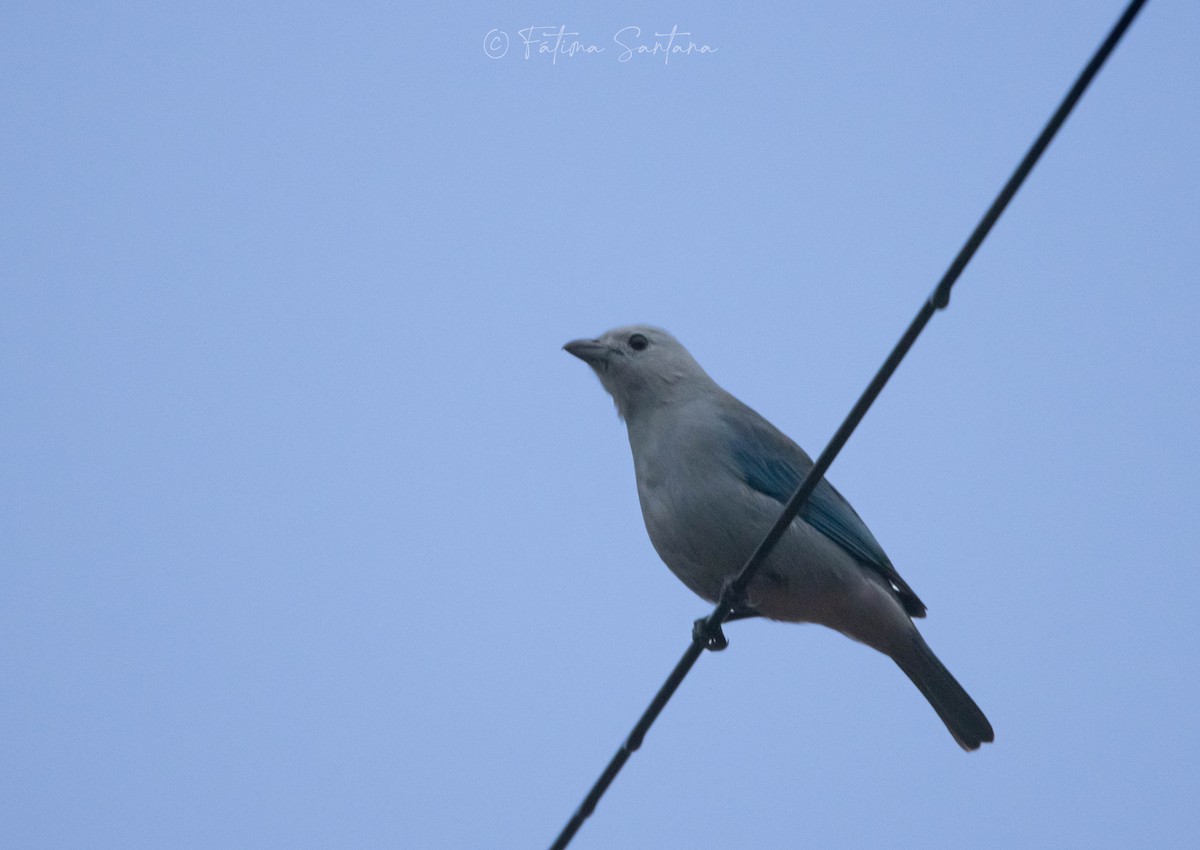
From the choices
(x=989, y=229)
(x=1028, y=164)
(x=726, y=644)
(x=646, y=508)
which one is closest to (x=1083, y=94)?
(x=1028, y=164)

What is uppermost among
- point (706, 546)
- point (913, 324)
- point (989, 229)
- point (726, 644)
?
point (989, 229)

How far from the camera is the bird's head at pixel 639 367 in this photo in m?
7.30

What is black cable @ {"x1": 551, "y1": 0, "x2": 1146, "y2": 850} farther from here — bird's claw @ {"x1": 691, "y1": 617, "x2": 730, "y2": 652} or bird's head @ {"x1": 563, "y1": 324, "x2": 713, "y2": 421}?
bird's head @ {"x1": 563, "y1": 324, "x2": 713, "y2": 421}

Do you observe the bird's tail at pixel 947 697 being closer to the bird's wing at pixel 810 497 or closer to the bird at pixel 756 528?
the bird at pixel 756 528

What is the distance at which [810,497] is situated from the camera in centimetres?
696

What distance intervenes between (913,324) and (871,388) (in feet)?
0.90

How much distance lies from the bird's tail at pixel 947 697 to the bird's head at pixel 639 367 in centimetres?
206

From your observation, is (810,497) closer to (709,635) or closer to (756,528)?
(756,528)

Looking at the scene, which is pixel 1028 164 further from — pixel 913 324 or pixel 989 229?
pixel 913 324

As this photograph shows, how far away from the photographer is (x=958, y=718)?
6.98m

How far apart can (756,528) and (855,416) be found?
2.58 metres

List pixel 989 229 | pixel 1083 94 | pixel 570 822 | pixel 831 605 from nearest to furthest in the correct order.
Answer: pixel 1083 94 → pixel 989 229 → pixel 570 822 → pixel 831 605

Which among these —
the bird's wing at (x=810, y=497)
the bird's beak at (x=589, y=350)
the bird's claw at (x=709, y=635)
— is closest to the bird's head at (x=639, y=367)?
the bird's beak at (x=589, y=350)

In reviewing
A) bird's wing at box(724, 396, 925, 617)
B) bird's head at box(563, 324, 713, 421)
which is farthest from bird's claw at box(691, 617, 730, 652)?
bird's head at box(563, 324, 713, 421)
